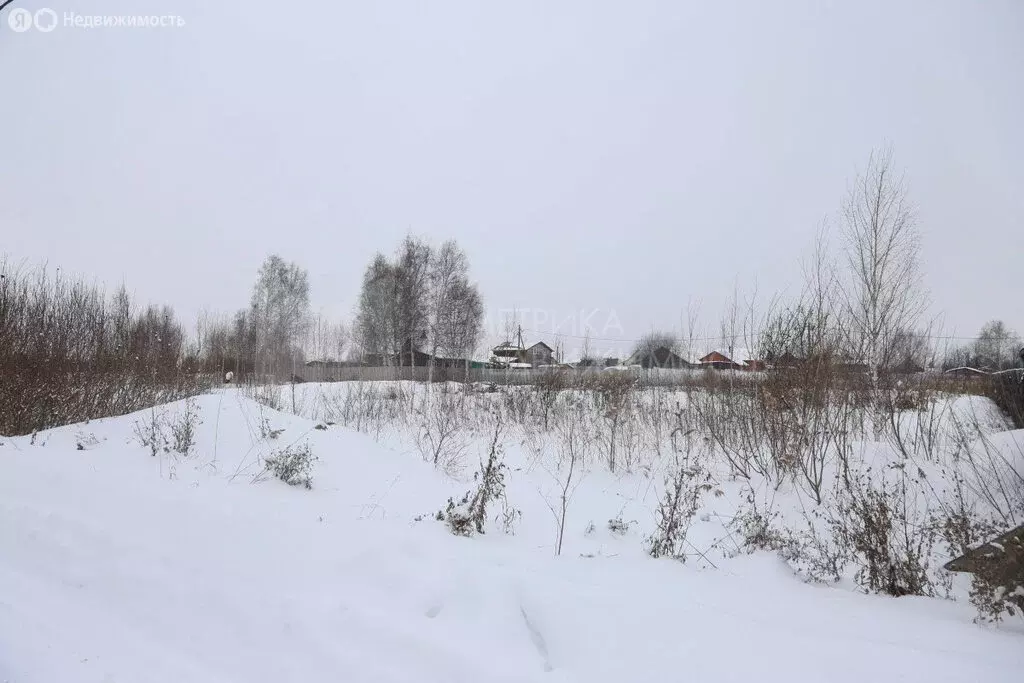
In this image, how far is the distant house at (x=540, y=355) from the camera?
40.5 feet

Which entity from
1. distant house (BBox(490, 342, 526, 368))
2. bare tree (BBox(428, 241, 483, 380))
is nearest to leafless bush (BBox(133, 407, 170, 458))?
distant house (BBox(490, 342, 526, 368))

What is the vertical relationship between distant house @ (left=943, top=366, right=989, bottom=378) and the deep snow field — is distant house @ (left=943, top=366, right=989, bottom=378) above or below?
above

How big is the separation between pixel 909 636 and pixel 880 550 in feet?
3.19

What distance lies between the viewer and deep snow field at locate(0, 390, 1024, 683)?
2.30m

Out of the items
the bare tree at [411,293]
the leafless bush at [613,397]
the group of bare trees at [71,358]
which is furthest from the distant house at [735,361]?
the bare tree at [411,293]

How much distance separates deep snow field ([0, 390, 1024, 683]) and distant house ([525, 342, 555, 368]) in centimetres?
805

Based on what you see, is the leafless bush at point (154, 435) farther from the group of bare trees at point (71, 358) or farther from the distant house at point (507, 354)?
the distant house at point (507, 354)

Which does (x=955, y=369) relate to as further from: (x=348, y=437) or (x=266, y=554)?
(x=266, y=554)

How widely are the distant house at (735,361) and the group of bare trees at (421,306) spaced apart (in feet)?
44.1

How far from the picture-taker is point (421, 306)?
79.5 feet

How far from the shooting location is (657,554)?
13.1 ft

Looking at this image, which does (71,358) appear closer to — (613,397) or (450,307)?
(613,397)

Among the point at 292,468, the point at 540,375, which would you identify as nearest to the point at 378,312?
the point at 540,375

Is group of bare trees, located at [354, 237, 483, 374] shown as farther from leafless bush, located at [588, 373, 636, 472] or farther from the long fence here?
leafless bush, located at [588, 373, 636, 472]
